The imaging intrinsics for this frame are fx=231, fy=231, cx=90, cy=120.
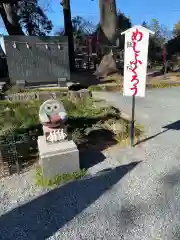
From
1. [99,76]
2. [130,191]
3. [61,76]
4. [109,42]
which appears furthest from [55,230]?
[109,42]

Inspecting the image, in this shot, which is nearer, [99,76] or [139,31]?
[139,31]

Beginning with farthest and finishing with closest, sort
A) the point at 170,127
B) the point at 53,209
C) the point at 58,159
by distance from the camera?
1. the point at 170,127
2. the point at 58,159
3. the point at 53,209

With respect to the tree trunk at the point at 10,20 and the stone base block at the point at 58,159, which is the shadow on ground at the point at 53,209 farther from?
the tree trunk at the point at 10,20

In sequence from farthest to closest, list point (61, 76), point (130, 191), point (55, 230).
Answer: point (61, 76), point (130, 191), point (55, 230)

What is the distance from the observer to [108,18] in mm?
13953

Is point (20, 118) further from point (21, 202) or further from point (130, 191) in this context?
point (130, 191)

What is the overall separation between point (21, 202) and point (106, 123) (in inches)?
115

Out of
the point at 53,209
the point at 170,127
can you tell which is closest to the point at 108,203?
the point at 53,209

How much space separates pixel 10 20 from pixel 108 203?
17161 mm

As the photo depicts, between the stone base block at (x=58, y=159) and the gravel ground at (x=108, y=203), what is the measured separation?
0.27 meters

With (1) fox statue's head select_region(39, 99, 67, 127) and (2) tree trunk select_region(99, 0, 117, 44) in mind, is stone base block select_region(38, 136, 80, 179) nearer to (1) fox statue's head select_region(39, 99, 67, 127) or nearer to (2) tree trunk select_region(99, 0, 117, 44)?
(1) fox statue's head select_region(39, 99, 67, 127)

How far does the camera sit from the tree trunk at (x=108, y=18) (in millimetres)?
13562

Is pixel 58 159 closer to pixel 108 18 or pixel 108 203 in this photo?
pixel 108 203

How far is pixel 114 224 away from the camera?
8.70 feet
